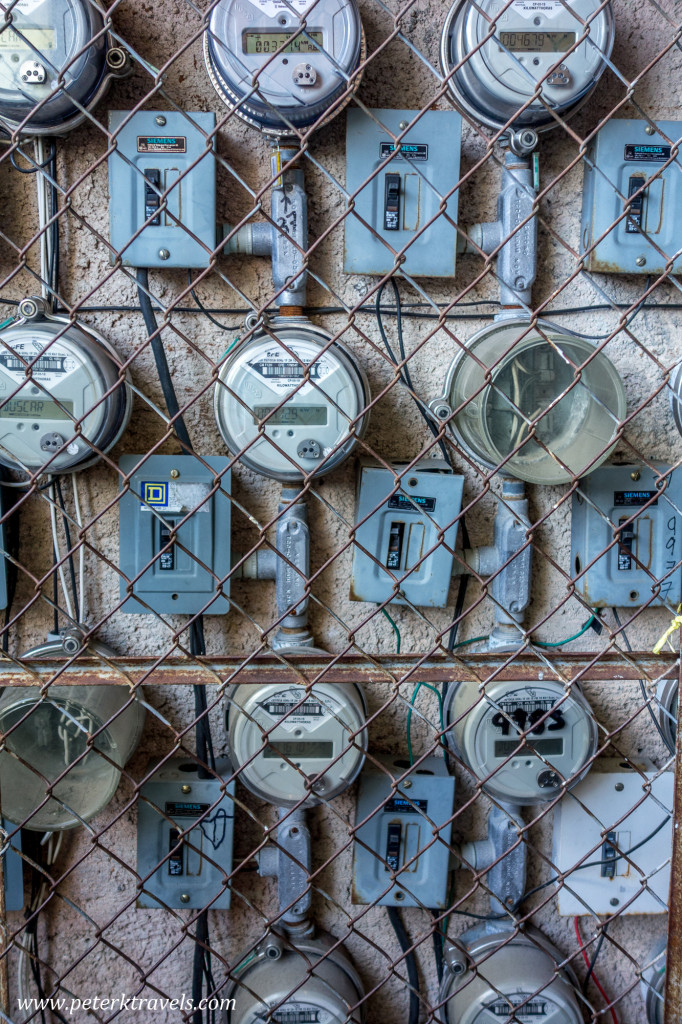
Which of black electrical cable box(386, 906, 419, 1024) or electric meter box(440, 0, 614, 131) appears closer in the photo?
electric meter box(440, 0, 614, 131)

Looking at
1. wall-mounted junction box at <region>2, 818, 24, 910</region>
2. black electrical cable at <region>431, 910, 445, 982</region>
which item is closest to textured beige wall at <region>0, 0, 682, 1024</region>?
black electrical cable at <region>431, 910, 445, 982</region>

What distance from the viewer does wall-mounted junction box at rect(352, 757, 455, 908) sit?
6.24 feet

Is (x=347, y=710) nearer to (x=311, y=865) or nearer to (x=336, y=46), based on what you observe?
(x=311, y=865)

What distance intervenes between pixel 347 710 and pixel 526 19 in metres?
1.50

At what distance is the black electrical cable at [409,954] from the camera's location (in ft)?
6.51

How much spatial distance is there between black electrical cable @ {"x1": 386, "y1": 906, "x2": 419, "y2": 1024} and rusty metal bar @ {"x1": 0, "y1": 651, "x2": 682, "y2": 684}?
1.06 m

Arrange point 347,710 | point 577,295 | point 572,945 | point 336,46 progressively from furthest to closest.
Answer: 1. point 572,945
2. point 577,295
3. point 347,710
4. point 336,46

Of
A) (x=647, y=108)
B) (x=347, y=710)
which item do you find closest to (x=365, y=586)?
(x=347, y=710)

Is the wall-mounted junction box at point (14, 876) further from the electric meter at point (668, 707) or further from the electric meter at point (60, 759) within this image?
the electric meter at point (668, 707)

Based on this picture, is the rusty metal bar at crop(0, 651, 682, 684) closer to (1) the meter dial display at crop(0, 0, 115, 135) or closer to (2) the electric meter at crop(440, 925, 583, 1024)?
(2) the electric meter at crop(440, 925, 583, 1024)

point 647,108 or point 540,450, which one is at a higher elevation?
point 647,108

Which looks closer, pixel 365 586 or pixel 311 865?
pixel 365 586

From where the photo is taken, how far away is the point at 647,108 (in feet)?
5.88

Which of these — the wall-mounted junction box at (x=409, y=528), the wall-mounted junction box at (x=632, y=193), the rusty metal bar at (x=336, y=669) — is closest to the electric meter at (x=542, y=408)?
the wall-mounted junction box at (x=409, y=528)
